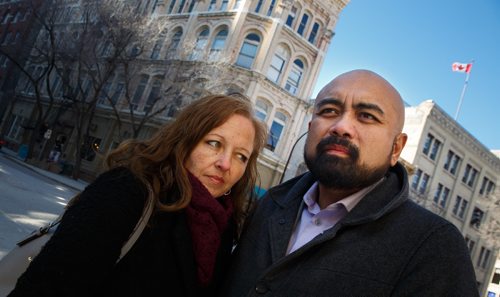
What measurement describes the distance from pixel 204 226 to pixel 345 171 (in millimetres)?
907

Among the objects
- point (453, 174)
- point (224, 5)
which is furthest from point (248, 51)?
point (453, 174)

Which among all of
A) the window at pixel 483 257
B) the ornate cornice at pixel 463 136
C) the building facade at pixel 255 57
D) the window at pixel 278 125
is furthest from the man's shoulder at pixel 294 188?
the window at pixel 483 257

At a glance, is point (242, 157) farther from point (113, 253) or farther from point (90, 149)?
point (90, 149)

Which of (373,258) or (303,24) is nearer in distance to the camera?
(373,258)

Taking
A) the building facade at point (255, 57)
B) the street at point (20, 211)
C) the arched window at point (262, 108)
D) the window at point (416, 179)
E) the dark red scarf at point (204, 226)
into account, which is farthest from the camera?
the window at point (416, 179)

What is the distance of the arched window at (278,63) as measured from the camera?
82.2 ft

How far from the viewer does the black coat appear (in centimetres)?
Result: 170

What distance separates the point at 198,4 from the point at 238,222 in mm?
27409

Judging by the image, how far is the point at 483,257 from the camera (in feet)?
A: 115

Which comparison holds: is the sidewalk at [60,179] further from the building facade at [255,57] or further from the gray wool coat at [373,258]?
the gray wool coat at [373,258]

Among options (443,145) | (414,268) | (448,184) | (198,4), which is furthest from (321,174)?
(448,184)

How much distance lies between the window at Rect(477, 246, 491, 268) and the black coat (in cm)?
4024

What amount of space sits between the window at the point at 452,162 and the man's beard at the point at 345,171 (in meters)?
32.5

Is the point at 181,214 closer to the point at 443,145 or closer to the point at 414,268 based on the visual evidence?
the point at 414,268
